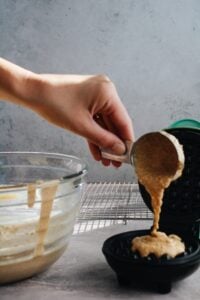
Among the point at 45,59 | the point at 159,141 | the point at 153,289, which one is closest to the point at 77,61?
the point at 45,59

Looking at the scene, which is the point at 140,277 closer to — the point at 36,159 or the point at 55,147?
the point at 36,159

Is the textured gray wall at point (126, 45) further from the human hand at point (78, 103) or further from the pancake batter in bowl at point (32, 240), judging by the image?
the pancake batter in bowl at point (32, 240)

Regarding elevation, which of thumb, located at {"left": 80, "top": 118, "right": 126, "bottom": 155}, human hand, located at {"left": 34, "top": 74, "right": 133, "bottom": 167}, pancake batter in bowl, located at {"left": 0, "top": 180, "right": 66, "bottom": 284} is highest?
human hand, located at {"left": 34, "top": 74, "right": 133, "bottom": 167}

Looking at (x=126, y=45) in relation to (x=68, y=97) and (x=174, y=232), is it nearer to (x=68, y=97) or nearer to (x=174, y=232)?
(x=68, y=97)

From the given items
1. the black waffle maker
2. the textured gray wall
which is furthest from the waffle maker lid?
the textured gray wall

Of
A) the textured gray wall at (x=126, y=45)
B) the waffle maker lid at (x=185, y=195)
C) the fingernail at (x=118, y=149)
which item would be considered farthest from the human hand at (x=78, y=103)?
the textured gray wall at (x=126, y=45)

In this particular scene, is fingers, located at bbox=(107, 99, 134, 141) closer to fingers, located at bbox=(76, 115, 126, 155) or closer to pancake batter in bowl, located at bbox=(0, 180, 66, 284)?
fingers, located at bbox=(76, 115, 126, 155)
